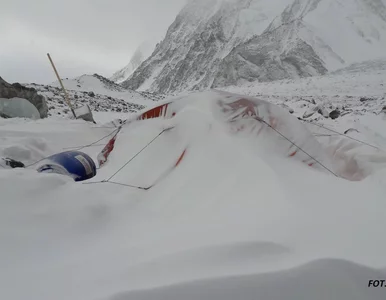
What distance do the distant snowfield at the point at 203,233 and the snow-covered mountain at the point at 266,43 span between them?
36.4m

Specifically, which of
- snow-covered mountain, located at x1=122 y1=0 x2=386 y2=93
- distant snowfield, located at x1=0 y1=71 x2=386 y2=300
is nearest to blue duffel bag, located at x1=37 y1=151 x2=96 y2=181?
Answer: distant snowfield, located at x1=0 y1=71 x2=386 y2=300

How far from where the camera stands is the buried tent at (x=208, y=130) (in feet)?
8.84

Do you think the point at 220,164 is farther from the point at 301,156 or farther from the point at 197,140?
the point at 301,156

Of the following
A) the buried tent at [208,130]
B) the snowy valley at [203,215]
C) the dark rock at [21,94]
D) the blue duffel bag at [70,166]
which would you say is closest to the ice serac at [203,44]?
the dark rock at [21,94]

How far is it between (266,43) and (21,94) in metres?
37.7

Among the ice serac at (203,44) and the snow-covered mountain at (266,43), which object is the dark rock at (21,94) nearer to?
the snow-covered mountain at (266,43)

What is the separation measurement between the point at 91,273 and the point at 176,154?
1.48 metres

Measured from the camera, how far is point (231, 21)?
228 feet

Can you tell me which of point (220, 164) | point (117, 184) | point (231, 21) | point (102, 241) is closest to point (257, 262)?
point (102, 241)

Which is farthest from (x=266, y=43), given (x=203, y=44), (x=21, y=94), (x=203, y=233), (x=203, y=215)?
(x=203, y=233)

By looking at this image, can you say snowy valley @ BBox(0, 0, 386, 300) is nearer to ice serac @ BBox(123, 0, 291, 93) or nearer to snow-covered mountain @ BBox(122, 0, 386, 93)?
snow-covered mountain @ BBox(122, 0, 386, 93)

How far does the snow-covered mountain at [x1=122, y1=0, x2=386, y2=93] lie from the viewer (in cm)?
3722

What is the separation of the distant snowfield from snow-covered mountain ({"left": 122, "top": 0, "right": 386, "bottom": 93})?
3635cm

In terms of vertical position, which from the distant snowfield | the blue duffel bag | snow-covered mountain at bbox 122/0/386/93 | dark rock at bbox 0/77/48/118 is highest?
snow-covered mountain at bbox 122/0/386/93
